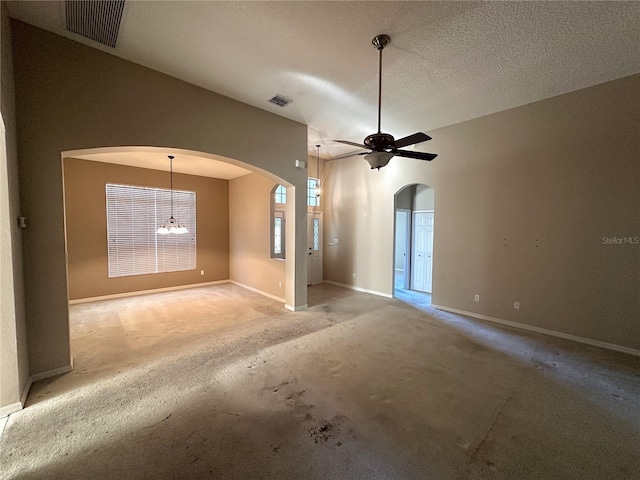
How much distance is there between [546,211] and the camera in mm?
4004

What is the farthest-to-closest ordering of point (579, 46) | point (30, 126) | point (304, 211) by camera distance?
1. point (304, 211)
2. point (579, 46)
3. point (30, 126)

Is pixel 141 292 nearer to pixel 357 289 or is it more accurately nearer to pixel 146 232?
pixel 146 232

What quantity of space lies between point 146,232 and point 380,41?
250 inches

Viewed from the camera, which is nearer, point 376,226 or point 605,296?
point 605,296

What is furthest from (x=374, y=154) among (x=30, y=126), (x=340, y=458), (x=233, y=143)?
(x=30, y=126)

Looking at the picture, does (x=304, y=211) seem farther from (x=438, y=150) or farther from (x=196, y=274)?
(x=196, y=274)

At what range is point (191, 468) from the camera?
1.72m

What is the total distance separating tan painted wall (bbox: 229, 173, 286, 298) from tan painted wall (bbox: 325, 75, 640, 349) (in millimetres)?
3222

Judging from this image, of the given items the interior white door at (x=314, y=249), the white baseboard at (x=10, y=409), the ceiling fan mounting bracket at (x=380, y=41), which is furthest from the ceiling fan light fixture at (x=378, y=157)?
the interior white door at (x=314, y=249)

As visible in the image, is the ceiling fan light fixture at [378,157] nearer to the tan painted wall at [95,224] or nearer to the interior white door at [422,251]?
the interior white door at [422,251]

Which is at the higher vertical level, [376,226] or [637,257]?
[376,226]

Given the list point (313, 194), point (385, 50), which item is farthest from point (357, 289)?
point (385, 50)

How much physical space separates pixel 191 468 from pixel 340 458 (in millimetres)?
987

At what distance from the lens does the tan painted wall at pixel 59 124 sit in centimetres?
261
